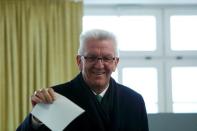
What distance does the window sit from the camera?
375 centimetres

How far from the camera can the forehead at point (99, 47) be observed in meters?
1.21

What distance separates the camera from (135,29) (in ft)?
12.4

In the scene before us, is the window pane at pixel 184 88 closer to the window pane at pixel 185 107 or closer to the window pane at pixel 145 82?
the window pane at pixel 185 107

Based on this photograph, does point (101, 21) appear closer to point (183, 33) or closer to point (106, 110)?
point (183, 33)

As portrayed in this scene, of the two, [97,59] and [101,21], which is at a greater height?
[101,21]

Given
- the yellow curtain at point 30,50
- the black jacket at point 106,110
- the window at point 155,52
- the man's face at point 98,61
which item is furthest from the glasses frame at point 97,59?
the window at point 155,52

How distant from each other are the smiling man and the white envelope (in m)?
0.02

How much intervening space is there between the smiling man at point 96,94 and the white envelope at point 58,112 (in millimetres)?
23

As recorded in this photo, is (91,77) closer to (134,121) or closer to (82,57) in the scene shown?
(82,57)

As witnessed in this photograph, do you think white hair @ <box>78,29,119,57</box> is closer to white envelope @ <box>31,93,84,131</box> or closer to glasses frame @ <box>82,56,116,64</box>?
glasses frame @ <box>82,56,116,64</box>

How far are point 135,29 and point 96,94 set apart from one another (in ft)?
8.42

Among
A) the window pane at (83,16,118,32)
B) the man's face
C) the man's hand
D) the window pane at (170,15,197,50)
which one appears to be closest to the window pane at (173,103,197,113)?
the window pane at (170,15,197,50)

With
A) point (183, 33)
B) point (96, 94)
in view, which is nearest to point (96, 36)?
point (96, 94)

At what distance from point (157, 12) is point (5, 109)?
6.26 feet
